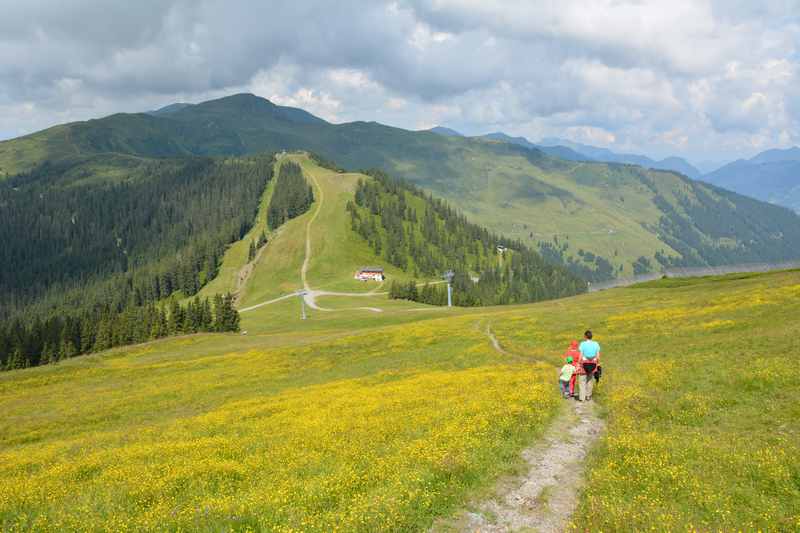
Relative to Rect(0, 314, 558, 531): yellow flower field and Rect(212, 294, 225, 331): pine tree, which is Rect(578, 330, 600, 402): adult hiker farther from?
Rect(212, 294, 225, 331): pine tree

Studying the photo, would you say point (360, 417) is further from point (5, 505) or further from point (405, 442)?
point (5, 505)

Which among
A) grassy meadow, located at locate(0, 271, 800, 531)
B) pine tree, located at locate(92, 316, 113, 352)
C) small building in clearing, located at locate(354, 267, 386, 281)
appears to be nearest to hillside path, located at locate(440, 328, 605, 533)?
grassy meadow, located at locate(0, 271, 800, 531)

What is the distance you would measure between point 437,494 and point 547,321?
48039 millimetres

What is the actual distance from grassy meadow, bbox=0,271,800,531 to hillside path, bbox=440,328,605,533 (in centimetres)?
58

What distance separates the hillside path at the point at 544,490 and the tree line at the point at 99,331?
4142 inches

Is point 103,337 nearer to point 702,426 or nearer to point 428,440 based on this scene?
point 428,440

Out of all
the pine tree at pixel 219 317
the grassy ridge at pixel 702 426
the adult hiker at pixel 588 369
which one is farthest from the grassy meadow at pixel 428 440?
the pine tree at pixel 219 317

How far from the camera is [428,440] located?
61.7ft

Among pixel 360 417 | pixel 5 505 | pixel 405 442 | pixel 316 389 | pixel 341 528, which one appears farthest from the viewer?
pixel 316 389

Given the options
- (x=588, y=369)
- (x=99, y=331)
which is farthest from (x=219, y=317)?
(x=588, y=369)

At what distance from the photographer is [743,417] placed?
19.5 metres

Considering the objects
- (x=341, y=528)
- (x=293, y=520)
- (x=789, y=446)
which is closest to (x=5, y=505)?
(x=293, y=520)

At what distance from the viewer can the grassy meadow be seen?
13.4m

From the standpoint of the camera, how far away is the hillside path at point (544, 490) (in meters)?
13.5
